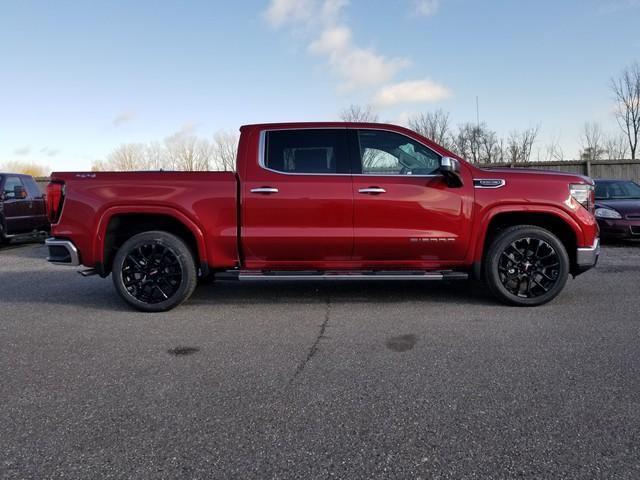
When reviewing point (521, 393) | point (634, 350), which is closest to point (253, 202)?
point (521, 393)

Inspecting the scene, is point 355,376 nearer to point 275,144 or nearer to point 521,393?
point 521,393

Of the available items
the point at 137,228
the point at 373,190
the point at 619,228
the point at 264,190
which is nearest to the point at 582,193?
the point at 373,190

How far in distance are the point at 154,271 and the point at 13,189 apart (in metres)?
8.30

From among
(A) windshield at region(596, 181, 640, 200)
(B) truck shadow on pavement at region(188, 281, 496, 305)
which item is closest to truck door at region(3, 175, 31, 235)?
(B) truck shadow on pavement at region(188, 281, 496, 305)

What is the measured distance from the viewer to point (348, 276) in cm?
526

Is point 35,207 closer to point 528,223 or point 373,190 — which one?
point 373,190

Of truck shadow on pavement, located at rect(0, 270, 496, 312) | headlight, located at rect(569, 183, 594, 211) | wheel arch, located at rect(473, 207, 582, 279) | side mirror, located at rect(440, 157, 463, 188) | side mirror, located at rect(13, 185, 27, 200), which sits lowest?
truck shadow on pavement, located at rect(0, 270, 496, 312)

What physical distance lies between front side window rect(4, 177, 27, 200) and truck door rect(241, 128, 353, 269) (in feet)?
28.6

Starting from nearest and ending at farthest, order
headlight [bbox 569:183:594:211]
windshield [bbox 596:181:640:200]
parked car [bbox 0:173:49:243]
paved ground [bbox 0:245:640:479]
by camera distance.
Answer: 1. paved ground [bbox 0:245:640:479]
2. headlight [bbox 569:183:594:211]
3. parked car [bbox 0:173:49:243]
4. windshield [bbox 596:181:640:200]

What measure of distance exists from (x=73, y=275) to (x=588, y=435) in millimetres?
7463

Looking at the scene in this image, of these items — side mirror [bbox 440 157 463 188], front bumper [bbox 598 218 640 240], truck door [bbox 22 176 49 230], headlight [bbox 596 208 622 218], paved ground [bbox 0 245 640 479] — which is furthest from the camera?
truck door [bbox 22 176 49 230]

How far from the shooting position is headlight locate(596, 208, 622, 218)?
34.8ft

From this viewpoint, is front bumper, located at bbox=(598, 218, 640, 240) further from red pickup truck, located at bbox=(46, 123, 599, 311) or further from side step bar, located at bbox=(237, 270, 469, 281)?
side step bar, located at bbox=(237, 270, 469, 281)

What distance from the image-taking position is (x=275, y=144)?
544 cm
